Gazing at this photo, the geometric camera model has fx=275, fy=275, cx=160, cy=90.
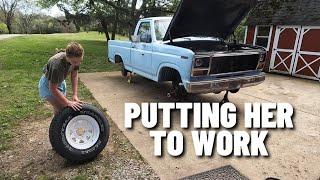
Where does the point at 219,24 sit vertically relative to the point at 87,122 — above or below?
above

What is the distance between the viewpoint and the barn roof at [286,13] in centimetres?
1143

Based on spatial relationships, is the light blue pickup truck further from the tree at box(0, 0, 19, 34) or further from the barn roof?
the tree at box(0, 0, 19, 34)

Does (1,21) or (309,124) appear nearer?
(309,124)

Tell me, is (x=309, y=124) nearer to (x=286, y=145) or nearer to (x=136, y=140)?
(x=286, y=145)

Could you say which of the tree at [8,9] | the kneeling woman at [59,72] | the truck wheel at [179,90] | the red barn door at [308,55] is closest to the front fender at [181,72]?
the truck wheel at [179,90]

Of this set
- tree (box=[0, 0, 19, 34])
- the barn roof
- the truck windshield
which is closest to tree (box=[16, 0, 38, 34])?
tree (box=[0, 0, 19, 34])

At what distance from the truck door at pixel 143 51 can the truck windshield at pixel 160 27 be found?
0.21 meters

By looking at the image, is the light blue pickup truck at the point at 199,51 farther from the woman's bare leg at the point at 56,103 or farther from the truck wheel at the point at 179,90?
the woman's bare leg at the point at 56,103

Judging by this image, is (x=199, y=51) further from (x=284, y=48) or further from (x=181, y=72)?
(x=284, y=48)

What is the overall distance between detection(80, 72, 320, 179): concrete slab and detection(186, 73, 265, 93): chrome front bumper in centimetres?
71

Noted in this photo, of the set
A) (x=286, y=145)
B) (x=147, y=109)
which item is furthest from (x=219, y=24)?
(x=286, y=145)

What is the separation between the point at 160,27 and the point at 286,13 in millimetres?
8157

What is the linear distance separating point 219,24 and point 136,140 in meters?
3.74

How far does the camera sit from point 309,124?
5.62 meters
